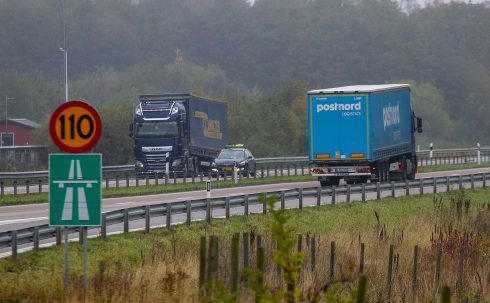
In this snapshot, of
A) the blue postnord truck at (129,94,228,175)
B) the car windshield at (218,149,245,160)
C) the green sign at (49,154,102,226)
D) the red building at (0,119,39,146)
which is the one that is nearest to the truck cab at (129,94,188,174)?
the blue postnord truck at (129,94,228,175)

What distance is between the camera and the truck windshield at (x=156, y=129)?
53.5 metres

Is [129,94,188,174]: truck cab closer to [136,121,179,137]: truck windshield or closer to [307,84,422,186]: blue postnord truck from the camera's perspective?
[136,121,179,137]: truck windshield

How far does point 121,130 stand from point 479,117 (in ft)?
185

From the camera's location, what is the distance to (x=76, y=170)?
47.4 ft

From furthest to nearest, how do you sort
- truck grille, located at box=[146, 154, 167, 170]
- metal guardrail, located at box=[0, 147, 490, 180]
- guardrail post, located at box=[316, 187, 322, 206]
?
truck grille, located at box=[146, 154, 167, 170] → metal guardrail, located at box=[0, 147, 490, 180] → guardrail post, located at box=[316, 187, 322, 206]

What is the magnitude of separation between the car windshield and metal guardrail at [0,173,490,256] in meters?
12.0

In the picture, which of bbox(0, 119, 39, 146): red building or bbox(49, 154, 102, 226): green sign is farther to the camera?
Result: bbox(0, 119, 39, 146): red building

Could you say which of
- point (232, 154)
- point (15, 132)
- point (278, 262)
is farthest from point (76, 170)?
point (15, 132)

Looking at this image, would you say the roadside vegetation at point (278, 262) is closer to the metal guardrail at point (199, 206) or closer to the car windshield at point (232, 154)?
the metal guardrail at point (199, 206)

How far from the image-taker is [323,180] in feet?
144

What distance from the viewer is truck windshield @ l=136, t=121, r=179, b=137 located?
2108 inches

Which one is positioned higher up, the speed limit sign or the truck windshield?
the truck windshield

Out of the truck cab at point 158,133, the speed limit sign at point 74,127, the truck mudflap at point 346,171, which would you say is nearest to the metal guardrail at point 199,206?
the truck mudflap at point 346,171

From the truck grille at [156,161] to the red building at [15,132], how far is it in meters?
34.2
